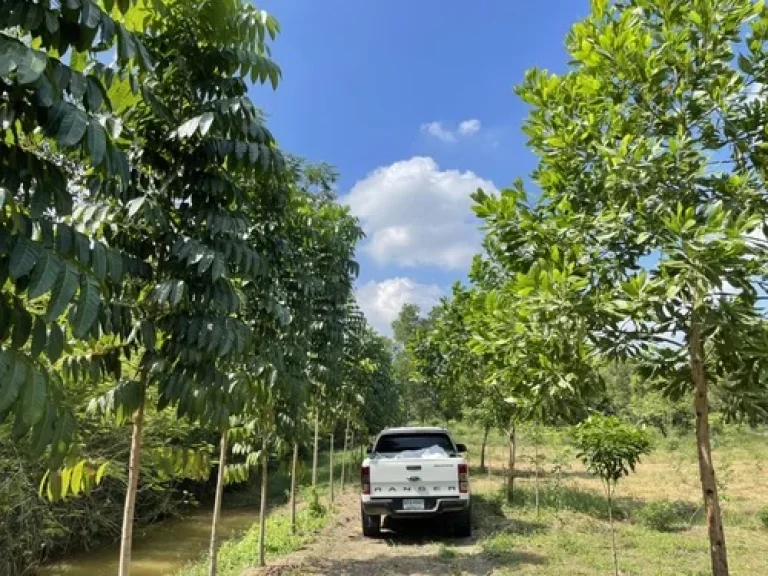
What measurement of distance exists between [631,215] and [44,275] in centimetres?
404

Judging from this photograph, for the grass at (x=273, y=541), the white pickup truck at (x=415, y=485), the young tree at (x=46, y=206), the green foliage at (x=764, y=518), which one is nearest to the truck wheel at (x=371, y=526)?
the white pickup truck at (x=415, y=485)

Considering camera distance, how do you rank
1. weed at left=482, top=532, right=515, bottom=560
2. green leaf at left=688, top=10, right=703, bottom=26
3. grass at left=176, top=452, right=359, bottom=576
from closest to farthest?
green leaf at left=688, top=10, right=703, bottom=26, weed at left=482, top=532, right=515, bottom=560, grass at left=176, top=452, right=359, bottom=576

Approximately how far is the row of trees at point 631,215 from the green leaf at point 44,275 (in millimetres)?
Result: 3136

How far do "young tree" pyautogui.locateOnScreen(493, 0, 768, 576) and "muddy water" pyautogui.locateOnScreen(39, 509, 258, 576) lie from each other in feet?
35.1

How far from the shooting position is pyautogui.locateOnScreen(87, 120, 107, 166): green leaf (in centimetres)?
169

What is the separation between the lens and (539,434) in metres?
15.5

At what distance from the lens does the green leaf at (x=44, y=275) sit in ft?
5.22

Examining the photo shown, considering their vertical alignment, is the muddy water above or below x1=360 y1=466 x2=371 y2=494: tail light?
below

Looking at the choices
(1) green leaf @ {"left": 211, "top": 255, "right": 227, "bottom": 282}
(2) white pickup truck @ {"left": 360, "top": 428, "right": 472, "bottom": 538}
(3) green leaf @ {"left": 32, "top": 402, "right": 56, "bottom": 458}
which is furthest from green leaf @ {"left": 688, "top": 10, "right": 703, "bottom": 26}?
(2) white pickup truck @ {"left": 360, "top": 428, "right": 472, "bottom": 538}

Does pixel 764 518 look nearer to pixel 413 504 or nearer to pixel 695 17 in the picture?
pixel 413 504

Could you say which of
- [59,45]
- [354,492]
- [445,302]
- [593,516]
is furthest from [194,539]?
[59,45]

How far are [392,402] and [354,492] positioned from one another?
28.0 feet

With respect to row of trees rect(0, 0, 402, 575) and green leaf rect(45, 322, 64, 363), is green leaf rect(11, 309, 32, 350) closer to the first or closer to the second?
row of trees rect(0, 0, 402, 575)

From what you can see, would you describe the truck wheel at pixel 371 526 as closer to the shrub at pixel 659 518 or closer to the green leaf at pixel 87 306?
the shrub at pixel 659 518
